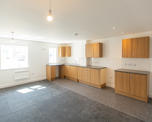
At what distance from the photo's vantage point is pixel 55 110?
266 cm

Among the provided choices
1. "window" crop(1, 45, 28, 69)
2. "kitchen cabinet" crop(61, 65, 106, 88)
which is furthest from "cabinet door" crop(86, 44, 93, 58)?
"window" crop(1, 45, 28, 69)

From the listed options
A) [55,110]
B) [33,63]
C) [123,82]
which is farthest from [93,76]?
[33,63]

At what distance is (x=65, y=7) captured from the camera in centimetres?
171

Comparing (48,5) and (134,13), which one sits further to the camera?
(134,13)

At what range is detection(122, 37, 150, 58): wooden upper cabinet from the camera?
320cm

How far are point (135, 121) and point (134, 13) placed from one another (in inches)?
97.7

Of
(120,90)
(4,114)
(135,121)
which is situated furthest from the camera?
(120,90)

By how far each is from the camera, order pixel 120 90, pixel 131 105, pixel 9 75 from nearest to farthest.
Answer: pixel 131 105 → pixel 120 90 → pixel 9 75

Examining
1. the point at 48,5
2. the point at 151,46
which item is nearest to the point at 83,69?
the point at 151,46

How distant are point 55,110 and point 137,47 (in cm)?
353

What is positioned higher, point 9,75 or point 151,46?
point 151,46

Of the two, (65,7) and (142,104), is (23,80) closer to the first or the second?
(65,7)

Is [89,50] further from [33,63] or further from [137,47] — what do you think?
[33,63]

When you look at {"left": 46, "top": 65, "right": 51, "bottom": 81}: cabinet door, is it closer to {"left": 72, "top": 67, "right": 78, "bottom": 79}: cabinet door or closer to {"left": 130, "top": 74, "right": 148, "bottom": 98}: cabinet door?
{"left": 72, "top": 67, "right": 78, "bottom": 79}: cabinet door
